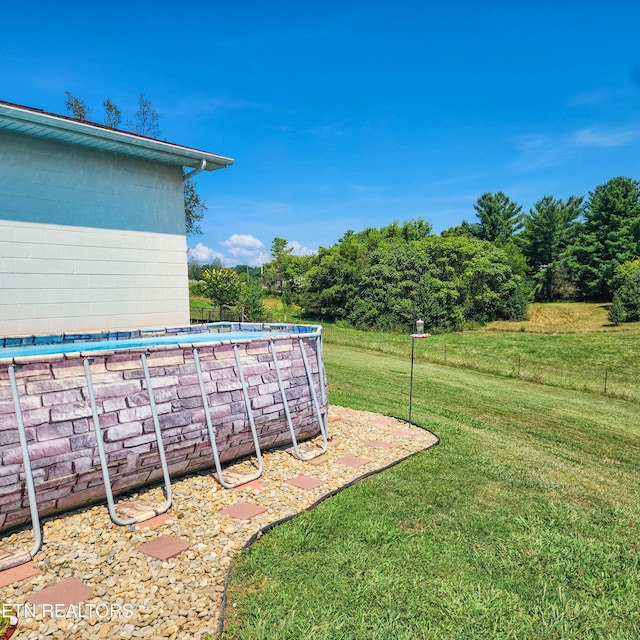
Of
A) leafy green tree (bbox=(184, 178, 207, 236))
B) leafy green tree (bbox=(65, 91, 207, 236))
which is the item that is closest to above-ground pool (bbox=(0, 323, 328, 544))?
leafy green tree (bbox=(184, 178, 207, 236))

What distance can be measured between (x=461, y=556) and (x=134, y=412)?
9.96ft

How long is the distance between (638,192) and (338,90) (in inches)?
1335

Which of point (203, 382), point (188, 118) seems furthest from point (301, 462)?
point (188, 118)

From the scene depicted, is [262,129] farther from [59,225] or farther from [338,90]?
[59,225]

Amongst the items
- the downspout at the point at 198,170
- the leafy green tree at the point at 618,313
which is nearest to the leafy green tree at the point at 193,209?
the downspout at the point at 198,170

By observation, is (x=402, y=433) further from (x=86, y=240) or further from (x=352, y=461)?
(x=86, y=240)

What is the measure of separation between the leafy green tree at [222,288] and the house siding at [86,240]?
1811 cm

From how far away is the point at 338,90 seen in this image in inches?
955

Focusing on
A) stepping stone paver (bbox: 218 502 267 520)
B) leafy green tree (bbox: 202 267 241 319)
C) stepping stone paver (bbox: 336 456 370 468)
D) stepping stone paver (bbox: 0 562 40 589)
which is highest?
leafy green tree (bbox: 202 267 241 319)

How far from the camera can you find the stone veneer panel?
3.36 m

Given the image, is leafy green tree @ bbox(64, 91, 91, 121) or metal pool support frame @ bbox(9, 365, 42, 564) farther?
leafy green tree @ bbox(64, 91, 91, 121)

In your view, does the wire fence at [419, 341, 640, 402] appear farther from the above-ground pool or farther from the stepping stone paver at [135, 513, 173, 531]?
the stepping stone paver at [135, 513, 173, 531]

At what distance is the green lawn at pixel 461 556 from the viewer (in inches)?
107

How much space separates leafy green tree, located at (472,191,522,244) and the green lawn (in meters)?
48.6
